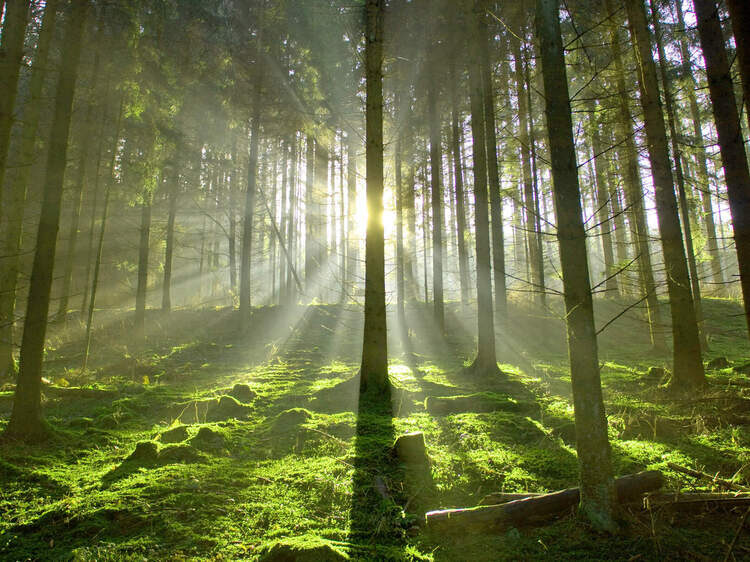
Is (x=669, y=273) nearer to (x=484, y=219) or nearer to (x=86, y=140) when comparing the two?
(x=484, y=219)

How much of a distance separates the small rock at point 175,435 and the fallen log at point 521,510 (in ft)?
11.5

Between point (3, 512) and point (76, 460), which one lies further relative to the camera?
point (76, 460)

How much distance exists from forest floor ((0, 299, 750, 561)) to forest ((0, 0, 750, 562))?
0.11 feet

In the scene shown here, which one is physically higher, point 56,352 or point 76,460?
point 56,352

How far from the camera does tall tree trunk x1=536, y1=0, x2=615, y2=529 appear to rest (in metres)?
2.65

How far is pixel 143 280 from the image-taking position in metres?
14.4

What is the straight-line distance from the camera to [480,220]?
9227 mm

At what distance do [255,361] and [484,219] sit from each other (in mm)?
8439

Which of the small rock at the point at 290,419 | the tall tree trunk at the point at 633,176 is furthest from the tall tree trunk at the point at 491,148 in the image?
the small rock at the point at 290,419

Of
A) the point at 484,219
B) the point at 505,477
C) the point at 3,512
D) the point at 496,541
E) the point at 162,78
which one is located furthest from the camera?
the point at 162,78

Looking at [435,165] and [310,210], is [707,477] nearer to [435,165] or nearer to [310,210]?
[435,165]

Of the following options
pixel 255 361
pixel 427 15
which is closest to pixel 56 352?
pixel 255 361

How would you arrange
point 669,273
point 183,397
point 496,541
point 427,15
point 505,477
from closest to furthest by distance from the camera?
point 496,541
point 505,477
point 669,273
point 183,397
point 427,15

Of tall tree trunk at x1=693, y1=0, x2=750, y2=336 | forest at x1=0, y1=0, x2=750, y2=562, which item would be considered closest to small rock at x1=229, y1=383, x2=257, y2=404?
forest at x1=0, y1=0, x2=750, y2=562
